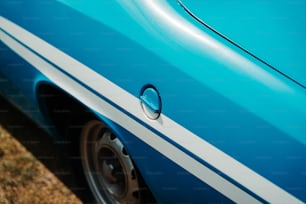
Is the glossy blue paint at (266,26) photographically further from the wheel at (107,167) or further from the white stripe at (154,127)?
the wheel at (107,167)

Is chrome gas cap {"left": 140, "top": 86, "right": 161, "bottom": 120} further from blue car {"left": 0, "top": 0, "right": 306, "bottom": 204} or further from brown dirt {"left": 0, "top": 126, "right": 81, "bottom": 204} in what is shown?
brown dirt {"left": 0, "top": 126, "right": 81, "bottom": 204}

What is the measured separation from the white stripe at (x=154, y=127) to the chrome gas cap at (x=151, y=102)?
0.03 meters

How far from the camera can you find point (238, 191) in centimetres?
171

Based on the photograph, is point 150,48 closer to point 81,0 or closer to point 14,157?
point 81,0

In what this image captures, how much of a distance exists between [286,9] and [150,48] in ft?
1.66

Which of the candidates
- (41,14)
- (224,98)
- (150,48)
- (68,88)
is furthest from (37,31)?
(224,98)

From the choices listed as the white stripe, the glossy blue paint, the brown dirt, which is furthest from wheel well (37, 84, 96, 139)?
the glossy blue paint

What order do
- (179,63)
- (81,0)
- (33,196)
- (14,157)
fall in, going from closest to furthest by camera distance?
(179,63)
(81,0)
(33,196)
(14,157)

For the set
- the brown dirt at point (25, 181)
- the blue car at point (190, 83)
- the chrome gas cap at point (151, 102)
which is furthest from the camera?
the brown dirt at point (25, 181)

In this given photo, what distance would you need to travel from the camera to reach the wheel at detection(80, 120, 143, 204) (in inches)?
90.0

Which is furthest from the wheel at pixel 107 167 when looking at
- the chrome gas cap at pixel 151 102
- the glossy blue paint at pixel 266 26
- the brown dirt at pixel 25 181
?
the glossy blue paint at pixel 266 26

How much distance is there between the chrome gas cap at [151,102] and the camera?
185 centimetres

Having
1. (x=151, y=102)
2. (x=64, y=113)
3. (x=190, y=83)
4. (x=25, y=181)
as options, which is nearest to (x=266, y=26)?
(x=190, y=83)

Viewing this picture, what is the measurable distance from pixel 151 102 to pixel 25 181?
1.25 meters
